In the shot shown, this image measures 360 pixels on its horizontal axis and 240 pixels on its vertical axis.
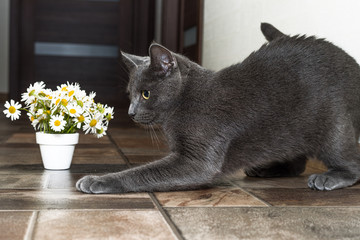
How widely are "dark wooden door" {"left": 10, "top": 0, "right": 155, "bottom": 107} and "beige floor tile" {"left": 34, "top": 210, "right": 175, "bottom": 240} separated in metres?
4.67

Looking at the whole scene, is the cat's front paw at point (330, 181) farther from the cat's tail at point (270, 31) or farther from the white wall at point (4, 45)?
the white wall at point (4, 45)

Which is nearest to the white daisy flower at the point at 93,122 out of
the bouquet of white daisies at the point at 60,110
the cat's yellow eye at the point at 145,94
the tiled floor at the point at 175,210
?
the bouquet of white daisies at the point at 60,110

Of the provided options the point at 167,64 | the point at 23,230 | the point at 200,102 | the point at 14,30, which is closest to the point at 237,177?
the point at 200,102

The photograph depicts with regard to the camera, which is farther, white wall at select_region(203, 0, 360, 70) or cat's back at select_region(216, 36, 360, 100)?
white wall at select_region(203, 0, 360, 70)

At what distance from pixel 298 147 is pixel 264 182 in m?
0.18

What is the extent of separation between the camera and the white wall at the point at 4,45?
239 inches

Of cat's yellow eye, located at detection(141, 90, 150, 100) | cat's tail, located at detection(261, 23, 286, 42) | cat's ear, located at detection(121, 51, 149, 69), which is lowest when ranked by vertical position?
cat's yellow eye, located at detection(141, 90, 150, 100)

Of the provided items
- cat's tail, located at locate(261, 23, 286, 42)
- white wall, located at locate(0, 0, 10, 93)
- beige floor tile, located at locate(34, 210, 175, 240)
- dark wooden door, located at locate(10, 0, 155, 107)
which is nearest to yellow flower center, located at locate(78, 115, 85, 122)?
beige floor tile, located at locate(34, 210, 175, 240)

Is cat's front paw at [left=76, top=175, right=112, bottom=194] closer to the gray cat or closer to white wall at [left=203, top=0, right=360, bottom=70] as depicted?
the gray cat

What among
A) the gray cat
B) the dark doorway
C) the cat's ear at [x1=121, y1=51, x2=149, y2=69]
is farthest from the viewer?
the dark doorway

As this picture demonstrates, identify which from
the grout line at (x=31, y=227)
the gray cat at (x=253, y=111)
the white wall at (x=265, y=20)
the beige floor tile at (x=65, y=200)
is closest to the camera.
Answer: the grout line at (x=31, y=227)

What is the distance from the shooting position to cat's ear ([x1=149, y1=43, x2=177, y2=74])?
56.3 inches

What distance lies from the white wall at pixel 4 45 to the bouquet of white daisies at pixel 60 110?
4734 millimetres

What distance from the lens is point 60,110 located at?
1694 millimetres
